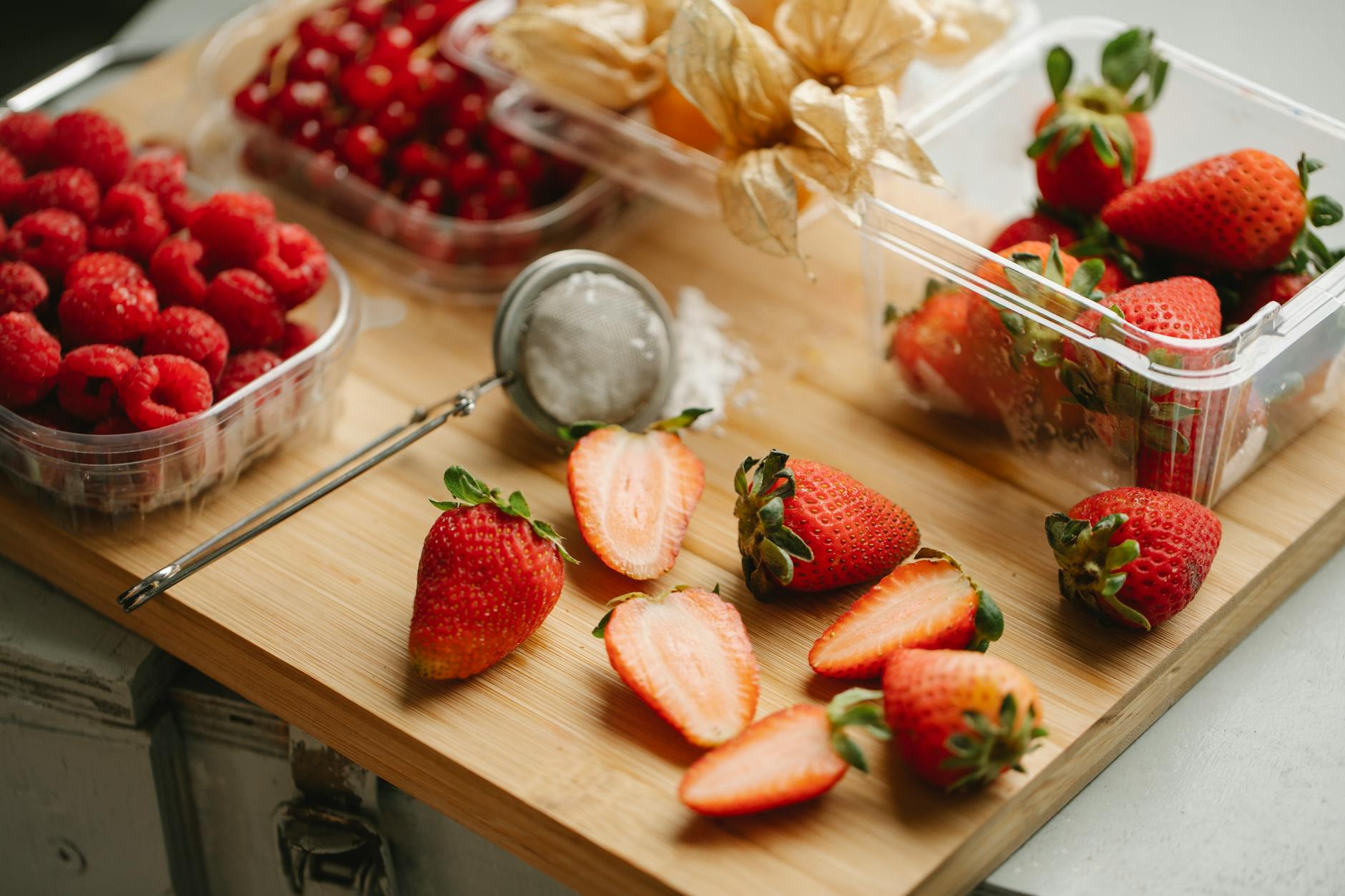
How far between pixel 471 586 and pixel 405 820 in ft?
0.85

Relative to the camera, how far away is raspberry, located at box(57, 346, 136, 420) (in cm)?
101

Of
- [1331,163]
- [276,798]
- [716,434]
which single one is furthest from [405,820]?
[1331,163]

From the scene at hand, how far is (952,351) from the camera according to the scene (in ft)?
3.76

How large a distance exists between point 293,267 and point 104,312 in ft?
0.54

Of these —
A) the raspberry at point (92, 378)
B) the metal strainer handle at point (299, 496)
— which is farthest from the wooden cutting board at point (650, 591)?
the raspberry at point (92, 378)

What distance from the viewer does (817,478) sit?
99cm

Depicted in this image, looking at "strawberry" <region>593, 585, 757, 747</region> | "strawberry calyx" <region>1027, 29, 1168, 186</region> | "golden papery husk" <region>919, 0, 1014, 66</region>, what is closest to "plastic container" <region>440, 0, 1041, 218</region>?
"golden papery husk" <region>919, 0, 1014, 66</region>

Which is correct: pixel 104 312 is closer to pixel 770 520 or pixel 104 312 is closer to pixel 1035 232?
pixel 770 520

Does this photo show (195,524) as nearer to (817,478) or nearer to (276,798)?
(276,798)

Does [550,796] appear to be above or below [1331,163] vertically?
below

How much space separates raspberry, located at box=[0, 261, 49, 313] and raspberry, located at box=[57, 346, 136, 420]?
66 millimetres

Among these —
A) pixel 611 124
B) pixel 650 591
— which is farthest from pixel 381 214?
pixel 650 591

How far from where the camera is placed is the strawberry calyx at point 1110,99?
1.16 metres

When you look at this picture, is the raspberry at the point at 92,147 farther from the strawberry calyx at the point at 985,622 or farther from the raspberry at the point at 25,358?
the strawberry calyx at the point at 985,622
